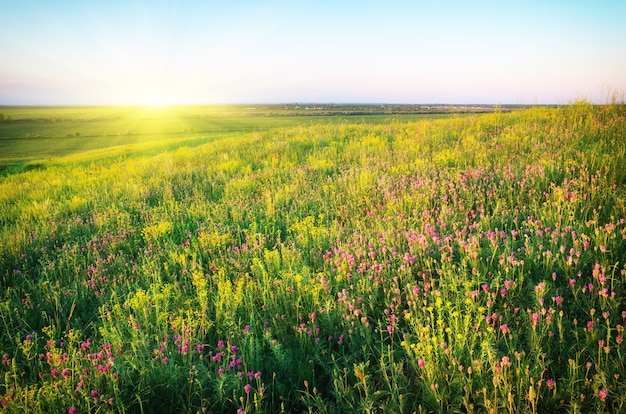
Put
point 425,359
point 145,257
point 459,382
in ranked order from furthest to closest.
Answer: point 145,257
point 425,359
point 459,382

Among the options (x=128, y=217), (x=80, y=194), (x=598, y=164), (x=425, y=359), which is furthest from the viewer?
(x=80, y=194)

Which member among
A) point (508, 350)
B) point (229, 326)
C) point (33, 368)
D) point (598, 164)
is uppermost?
point (598, 164)

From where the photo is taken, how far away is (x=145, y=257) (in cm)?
426

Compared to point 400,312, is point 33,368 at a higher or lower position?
lower

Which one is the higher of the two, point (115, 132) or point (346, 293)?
point (115, 132)

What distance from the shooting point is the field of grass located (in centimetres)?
211

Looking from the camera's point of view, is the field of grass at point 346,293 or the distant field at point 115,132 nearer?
the field of grass at point 346,293

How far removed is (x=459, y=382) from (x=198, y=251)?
3.43 metres

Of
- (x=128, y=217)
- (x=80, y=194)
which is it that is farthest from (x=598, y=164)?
(x=80, y=194)

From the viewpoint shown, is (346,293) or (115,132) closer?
(346,293)

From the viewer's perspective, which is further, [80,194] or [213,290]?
[80,194]

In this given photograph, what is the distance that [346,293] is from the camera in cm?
289

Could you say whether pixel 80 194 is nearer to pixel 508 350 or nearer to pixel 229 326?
pixel 229 326

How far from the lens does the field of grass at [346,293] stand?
6.91 feet
